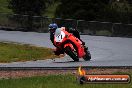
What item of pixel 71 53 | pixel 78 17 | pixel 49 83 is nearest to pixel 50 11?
pixel 78 17

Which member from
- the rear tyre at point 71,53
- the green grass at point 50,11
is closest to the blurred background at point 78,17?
the green grass at point 50,11

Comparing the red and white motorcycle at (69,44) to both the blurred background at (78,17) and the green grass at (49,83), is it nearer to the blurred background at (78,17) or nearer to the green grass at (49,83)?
the green grass at (49,83)

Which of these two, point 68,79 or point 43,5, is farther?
point 43,5

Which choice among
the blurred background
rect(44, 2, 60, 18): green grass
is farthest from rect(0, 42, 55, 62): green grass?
rect(44, 2, 60, 18): green grass

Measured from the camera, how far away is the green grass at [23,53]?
2138 cm

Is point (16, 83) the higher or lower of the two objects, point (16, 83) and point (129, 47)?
the higher

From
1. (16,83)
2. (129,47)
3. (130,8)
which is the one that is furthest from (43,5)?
(16,83)

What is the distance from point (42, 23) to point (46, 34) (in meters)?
1.78

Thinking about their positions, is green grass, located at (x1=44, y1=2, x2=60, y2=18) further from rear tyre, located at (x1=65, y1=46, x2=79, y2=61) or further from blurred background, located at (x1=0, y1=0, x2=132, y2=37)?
rear tyre, located at (x1=65, y1=46, x2=79, y2=61)

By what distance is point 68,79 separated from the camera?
12555 millimetres

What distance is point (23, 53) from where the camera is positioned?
23.0m

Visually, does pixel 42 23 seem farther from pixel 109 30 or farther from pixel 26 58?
pixel 26 58

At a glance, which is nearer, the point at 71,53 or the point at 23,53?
the point at 71,53

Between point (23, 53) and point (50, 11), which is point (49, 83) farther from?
point (50, 11)
